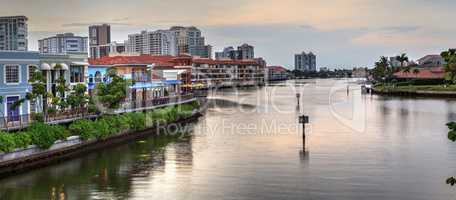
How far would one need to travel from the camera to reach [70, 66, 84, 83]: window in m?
33.8

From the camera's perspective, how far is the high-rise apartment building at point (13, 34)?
53.5 m


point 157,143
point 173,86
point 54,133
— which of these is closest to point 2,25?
point 173,86

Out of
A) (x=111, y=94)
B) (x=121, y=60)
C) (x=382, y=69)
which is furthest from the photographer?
(x=382, y=69)

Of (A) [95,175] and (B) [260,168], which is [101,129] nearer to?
(A) [95,175]

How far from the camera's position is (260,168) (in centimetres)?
2230

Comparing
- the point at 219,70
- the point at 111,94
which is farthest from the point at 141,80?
the point at 219,70

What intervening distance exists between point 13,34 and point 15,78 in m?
29.1

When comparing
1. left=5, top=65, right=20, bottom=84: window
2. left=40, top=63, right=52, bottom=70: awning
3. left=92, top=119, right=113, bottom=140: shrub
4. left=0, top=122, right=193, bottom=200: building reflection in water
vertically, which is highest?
left=40, top=63, right=52, bottom=70: awning

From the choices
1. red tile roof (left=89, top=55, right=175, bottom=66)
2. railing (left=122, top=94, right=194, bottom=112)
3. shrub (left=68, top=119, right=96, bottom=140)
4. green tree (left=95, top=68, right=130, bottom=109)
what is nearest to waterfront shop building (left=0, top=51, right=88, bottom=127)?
shrub (left=68, top=119, right=96, bottom=140)

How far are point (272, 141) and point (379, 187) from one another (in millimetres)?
12224

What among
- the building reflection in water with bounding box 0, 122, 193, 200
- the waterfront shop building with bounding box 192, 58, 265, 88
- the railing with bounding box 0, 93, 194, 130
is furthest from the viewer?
the waterfront shop building with bounding box 192, 58, 265, 88

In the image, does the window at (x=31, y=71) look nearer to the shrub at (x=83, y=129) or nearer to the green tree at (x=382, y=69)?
the shrub at (x=83, y=129)

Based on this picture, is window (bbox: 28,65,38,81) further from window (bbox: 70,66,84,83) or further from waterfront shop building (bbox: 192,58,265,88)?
waterfront shop building (bbox: 192,58,265,88)

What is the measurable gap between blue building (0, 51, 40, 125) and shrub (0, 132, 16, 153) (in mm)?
3926
